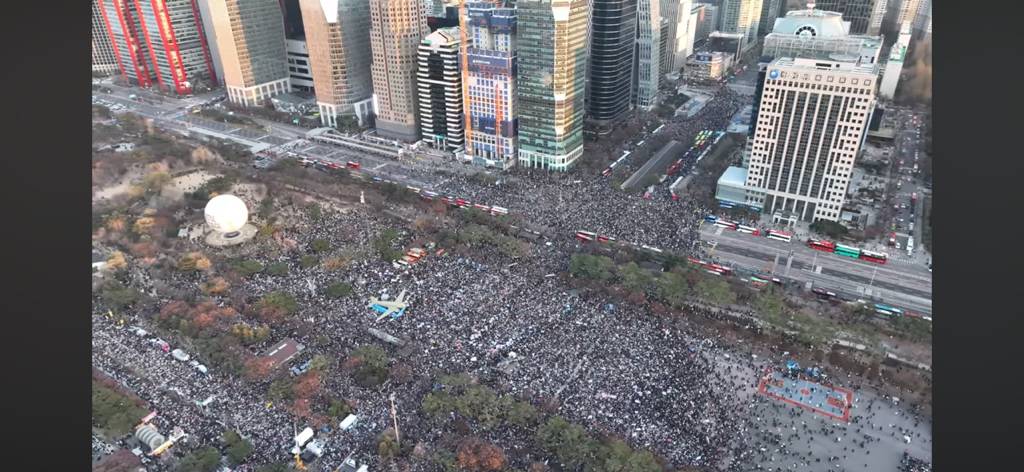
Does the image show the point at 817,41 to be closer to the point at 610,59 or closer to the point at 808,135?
the point at 808,135

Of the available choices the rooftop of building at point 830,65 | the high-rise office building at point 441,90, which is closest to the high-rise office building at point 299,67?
the high-rise office building at point 441,90

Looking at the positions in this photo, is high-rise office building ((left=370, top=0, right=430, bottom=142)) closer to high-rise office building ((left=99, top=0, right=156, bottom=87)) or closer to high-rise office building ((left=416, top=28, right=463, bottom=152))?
high-rise office building ((left=416, top=28, right=463, bottom=152))

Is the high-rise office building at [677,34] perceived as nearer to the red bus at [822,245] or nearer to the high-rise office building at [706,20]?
the high-rise office building at [706,20]

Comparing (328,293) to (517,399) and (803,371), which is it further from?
(803,371)

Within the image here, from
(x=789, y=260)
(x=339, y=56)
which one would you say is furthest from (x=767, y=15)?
(x=339, y=56)
